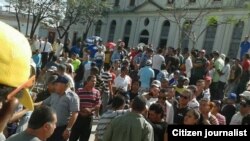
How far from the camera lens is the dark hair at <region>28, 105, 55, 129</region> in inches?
135

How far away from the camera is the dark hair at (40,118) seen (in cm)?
343

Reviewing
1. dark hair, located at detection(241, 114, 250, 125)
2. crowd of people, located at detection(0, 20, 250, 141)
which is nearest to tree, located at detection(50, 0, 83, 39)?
crowd of people, located at detection(0, 20, 250, 141)

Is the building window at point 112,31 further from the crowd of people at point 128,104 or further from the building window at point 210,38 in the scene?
the crowd of people at point 128,104

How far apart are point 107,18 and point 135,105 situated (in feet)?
135

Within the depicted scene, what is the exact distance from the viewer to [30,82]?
144cm

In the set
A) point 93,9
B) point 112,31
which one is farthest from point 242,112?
point 112,31

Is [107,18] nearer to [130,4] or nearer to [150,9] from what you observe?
[130,4]

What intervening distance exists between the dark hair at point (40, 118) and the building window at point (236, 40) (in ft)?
92.3

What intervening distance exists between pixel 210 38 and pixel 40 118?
31.0 m

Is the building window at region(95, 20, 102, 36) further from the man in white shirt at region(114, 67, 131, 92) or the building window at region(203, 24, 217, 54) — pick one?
the man in white shirt at region(114, 67, 131, 92)

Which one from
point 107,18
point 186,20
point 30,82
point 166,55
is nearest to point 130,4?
point 107,18

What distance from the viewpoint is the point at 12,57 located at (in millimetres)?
1283

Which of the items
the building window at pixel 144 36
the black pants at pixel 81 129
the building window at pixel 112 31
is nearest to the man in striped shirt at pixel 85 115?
the black pants at pixel 81 129

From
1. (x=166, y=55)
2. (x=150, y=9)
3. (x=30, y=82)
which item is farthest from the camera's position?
(x=150, y=9)
